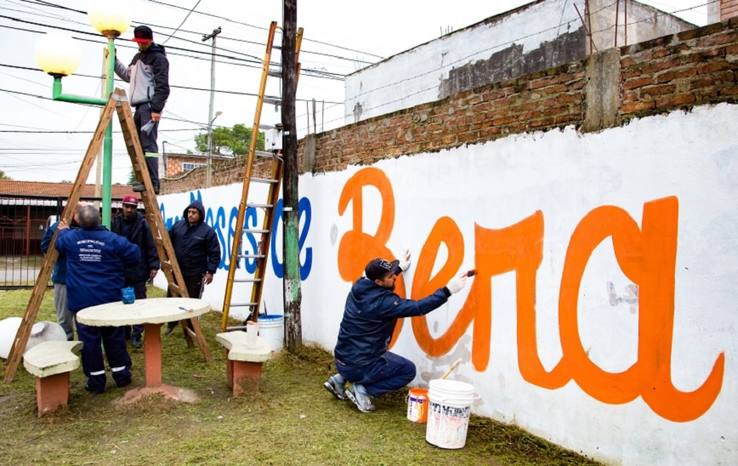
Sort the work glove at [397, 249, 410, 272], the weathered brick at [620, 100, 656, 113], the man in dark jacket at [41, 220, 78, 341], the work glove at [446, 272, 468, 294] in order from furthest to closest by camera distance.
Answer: the man in dark jacket at [41, 220, 78, 341], the work glove at [397, 249, 410, 272], the work glove at [446, 272, 468, 294], the weathered brick at [620, 100, 656, 113]

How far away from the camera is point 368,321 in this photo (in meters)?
4.64

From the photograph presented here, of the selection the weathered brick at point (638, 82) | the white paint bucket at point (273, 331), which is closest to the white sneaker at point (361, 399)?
the white paint bucket at point (273, 331)

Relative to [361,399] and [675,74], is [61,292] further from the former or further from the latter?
[675,74]

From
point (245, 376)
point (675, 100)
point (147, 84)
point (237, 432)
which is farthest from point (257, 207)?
point (675, 100)

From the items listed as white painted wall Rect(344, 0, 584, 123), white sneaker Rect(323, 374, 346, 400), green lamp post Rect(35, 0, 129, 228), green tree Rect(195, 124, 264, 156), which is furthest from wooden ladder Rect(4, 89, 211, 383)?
green tree Rect(195, 124, 264, 156)

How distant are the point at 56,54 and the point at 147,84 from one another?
1064mm

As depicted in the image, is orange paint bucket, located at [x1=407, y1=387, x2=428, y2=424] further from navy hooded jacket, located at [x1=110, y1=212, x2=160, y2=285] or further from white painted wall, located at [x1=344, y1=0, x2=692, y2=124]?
white painted wall, located at [x1=344, y1=0, x2=692, y2=124]

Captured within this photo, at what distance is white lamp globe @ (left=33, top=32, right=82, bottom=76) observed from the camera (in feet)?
16.8

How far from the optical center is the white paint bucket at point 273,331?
21.8 feet

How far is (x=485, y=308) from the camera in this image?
171 inches

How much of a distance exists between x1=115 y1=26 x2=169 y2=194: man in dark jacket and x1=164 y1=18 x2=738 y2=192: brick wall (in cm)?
203

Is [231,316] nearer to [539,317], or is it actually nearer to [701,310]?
[539,317]

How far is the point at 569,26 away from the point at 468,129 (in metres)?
8.04

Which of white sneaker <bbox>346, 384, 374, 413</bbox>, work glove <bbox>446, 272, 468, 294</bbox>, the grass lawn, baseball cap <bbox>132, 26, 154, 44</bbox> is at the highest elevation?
baseball cap <bbox>132, 26, 154, 44</bbox>
